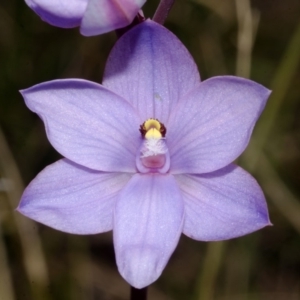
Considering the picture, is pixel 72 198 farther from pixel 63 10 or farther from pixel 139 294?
pixel 63 10

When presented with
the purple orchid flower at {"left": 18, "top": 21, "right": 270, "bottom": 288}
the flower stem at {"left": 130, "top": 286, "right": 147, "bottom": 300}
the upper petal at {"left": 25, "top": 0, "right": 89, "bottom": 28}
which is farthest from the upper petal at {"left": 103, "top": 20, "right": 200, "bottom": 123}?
the flower stem at {"left": 130, "top": 286, "right": 147, "bottom": 300}

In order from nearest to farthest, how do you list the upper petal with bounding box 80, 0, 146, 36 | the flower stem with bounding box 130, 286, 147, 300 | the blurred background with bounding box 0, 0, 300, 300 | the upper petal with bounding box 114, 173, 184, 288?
the upper petal with bounding box 80, 0, 146, 36
the upper petal with bounding box 114, 173, 184, 288
the flower stem with bounding box 130, 286, 147, 300
the blurred background with bounding box 0, 0, 300, 300

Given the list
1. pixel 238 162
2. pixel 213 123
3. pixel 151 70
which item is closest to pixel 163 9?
pixel 151 70

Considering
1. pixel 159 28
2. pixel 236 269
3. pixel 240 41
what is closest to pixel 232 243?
pixel 236 269

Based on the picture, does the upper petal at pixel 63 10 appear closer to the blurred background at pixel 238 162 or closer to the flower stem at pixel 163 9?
the flower stem at pixel 163 9

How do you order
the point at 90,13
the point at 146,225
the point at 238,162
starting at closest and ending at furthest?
the point at 90,13, the point at 146,225, the point at 238,162

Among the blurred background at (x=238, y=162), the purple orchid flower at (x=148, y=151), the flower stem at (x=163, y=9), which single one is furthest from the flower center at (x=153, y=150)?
the blurred background at (x=238, y=162)

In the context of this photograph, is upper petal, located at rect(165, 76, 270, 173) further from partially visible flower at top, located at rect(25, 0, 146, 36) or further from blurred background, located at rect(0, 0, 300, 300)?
blurred background, located at rect(0, 0, 300, 300)
